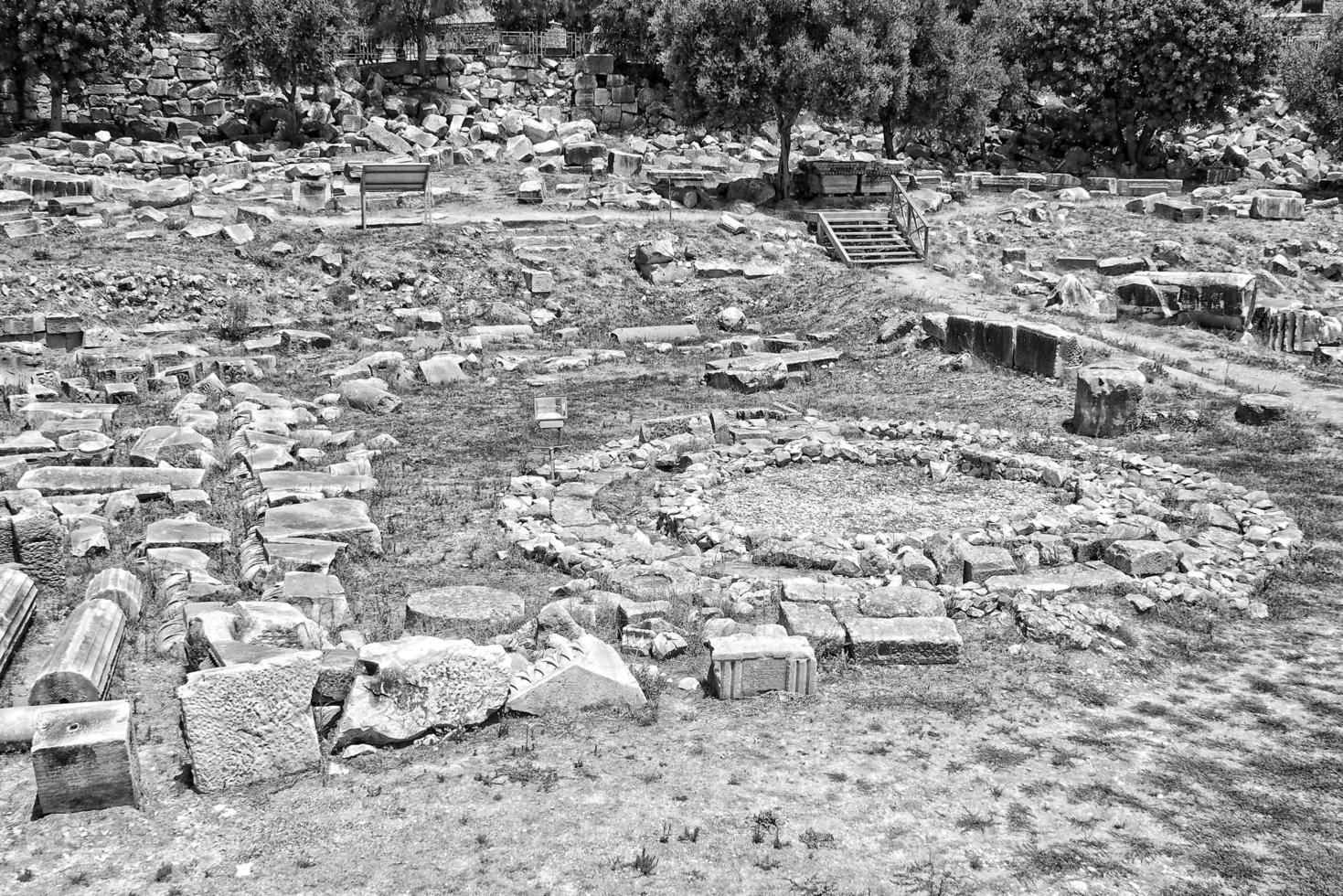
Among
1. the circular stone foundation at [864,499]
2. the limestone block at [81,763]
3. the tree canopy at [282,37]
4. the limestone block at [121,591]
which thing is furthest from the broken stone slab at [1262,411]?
the tree canopy at [282,37]

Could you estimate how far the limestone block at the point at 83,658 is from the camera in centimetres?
802

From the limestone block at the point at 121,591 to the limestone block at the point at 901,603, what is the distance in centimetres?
579

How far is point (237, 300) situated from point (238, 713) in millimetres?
17557

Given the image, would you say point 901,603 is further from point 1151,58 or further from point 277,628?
point 1151,58

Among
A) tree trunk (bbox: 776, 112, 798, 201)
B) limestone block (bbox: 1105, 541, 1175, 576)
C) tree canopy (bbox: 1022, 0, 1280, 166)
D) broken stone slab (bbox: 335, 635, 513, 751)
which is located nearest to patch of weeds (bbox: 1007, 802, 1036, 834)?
broken stone slab (bbox: 335, 635, 513, 751)

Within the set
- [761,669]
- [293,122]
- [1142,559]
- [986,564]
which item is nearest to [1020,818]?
[761,669]

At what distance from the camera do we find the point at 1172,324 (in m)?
22.3

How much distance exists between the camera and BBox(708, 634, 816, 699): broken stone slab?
874 cm

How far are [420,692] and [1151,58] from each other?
37.6m

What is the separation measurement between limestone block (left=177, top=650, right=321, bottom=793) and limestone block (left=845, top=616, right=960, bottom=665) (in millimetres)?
3979

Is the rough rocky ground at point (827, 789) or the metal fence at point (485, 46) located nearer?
the rough rocky ground at point (827, 789)

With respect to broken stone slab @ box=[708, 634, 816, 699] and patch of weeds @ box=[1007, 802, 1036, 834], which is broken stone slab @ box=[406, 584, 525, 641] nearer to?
broken stone slab @ box=[708, 634, 816, 699]

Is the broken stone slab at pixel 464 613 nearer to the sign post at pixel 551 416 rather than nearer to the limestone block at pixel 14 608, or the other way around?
the limestone block at pixel 14 608

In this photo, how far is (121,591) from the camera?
390 inches
